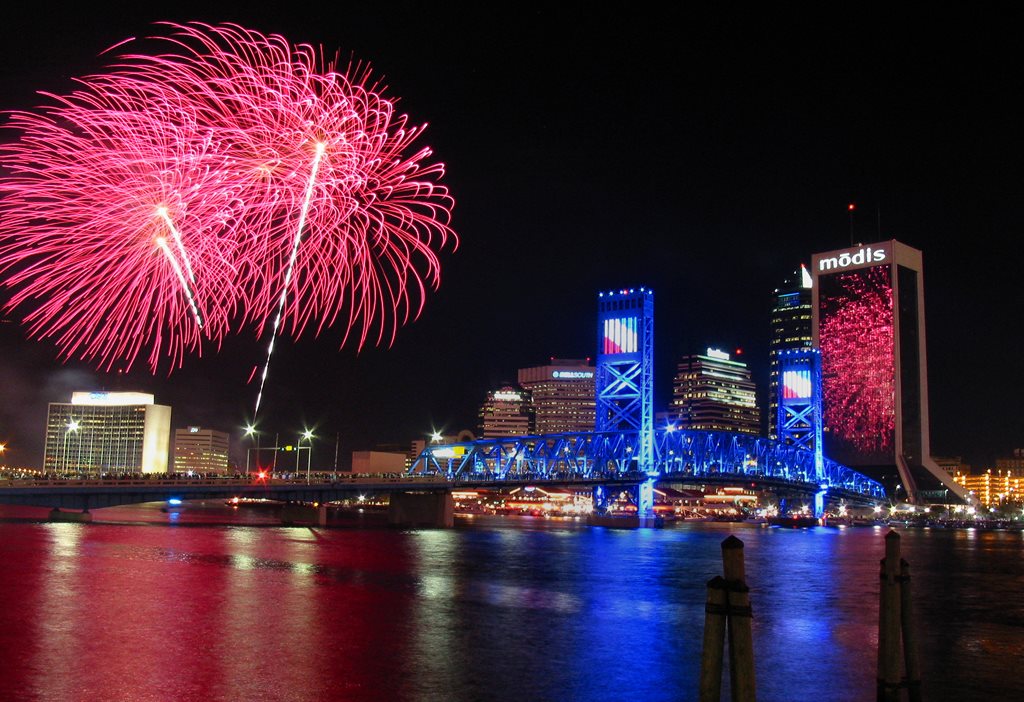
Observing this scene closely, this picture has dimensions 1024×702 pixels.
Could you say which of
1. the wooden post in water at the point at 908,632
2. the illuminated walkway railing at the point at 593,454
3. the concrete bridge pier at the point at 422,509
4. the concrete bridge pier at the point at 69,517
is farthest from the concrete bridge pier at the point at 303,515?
the wooden post in water at the point at 908,632

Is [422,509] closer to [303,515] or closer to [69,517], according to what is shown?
[303,515]

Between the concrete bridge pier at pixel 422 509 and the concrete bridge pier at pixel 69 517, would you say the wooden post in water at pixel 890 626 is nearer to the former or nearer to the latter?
the concrete bridge pier at pixel 69 517

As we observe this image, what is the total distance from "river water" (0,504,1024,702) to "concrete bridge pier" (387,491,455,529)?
57.3 metres

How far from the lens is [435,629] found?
27.4 m

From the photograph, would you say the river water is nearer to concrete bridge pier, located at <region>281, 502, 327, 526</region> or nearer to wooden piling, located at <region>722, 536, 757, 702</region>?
wooden piling, located at <region>722, 536, 757, 702</region>

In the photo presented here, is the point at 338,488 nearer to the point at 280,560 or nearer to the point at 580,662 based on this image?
the point at 280,560

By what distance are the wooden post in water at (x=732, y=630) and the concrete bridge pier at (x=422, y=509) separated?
336ft

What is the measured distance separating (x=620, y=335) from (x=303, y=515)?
5451 centimetres

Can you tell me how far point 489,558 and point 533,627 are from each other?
2963cm

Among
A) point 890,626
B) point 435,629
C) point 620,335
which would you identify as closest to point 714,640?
point 890,626

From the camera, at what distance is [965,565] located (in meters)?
64.9

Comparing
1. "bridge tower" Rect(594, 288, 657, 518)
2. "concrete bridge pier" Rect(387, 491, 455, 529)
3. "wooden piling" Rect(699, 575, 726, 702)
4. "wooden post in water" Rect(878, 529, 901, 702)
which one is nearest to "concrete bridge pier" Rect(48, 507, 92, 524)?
"concrete bridge pier" Rect(387, 491, 455, 529)

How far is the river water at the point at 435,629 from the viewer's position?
1966cm

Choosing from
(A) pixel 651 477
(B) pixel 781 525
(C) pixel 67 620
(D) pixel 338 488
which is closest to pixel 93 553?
(C) pixel 67 620
